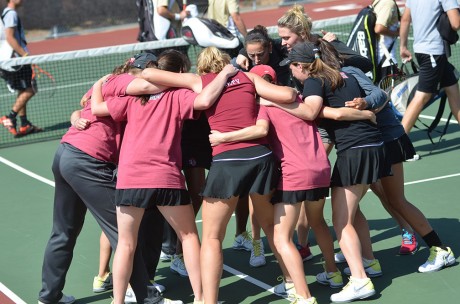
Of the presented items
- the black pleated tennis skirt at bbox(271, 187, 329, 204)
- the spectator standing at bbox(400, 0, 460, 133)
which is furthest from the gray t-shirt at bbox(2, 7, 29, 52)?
the black pleated tennis skirt at bbox(271, 187, 329, 204)

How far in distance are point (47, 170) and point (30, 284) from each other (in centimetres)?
410

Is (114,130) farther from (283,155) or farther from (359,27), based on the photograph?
(359,27)

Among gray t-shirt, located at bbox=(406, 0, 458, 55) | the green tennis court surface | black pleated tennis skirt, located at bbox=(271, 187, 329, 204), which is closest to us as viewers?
black pleated tennis skirt, located at bbox=(271, 187, 329, 204)

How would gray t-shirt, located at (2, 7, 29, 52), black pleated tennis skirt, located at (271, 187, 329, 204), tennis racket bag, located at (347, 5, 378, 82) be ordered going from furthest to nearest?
gray t-shirt, located at (2, 7, 29, 52) → tennis racket bag, located at (347, 5, 378, 82) → black pleated tennis skirt, located at (271, 187, 329, 204)

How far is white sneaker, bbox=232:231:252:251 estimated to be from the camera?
8391 mm

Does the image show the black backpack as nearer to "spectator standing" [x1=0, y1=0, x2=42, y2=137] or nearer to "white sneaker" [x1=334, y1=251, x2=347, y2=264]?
"spectator standing" [x1=0, y1=0, x2=42, y2=137]

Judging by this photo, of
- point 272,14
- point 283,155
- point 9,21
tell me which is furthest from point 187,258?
point 272,14

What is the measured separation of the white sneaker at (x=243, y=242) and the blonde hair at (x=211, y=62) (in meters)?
2.03

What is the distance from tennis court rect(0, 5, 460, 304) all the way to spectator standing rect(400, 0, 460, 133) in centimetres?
67

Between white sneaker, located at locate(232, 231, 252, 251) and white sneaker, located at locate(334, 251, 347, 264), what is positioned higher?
white sneaker, located at locate(334, 251, 347, 264)

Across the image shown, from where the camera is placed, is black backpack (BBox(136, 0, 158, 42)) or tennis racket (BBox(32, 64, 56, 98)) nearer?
black backpack (BBox(136, 0, 158, 42))

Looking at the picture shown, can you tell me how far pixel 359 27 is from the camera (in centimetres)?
1135

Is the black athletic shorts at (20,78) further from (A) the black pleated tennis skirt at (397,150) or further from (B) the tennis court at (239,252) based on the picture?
(A) the black pleated tennis skirt at (397,150)

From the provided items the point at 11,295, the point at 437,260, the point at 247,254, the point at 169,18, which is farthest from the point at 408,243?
the point at 169,18
